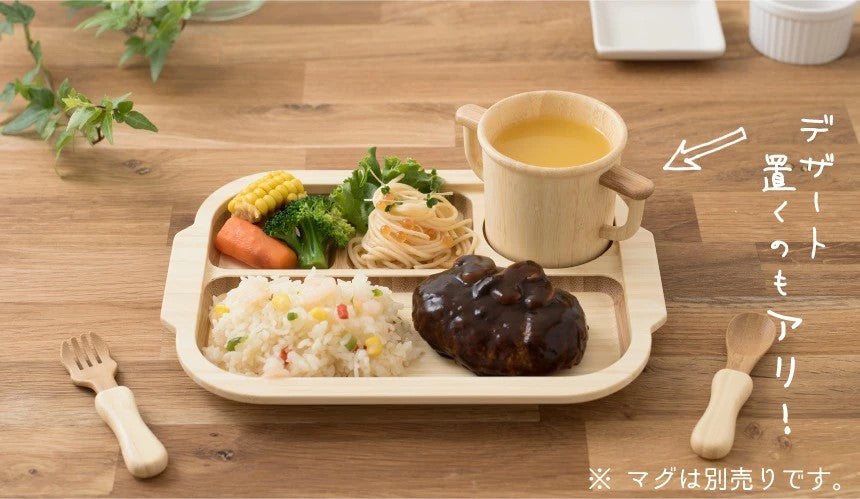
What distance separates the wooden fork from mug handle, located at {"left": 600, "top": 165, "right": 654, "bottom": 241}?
49.5 inches

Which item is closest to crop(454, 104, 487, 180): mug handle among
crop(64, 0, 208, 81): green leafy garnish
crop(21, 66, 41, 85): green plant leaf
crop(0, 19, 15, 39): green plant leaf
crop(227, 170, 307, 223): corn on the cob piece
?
crop(227, 170, 307, 223): corn on the cob piece

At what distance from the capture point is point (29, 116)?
11.5 ft

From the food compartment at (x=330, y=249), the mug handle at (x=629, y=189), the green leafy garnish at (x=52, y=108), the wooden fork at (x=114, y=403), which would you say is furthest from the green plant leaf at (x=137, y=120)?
the mug handle at (x=629, y=189)

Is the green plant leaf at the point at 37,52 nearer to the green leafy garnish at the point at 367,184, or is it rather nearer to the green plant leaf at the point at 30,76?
the green plant leaf at the point at 30,76

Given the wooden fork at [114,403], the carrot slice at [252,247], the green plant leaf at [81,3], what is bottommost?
the wooden fork at [114,403]

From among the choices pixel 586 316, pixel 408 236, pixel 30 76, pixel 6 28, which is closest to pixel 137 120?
pixel 30 76

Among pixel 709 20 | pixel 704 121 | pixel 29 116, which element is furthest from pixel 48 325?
pixel 709 20

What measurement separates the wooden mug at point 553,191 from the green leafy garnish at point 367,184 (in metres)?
0.17

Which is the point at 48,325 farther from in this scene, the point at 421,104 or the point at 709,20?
the point at 709,20

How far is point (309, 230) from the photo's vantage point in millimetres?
2852

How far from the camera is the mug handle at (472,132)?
9.18 ft

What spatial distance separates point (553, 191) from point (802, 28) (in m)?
1.65

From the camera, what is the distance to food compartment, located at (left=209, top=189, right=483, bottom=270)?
2.87m

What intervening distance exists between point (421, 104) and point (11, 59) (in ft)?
5.16
